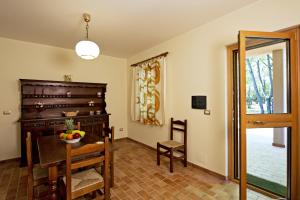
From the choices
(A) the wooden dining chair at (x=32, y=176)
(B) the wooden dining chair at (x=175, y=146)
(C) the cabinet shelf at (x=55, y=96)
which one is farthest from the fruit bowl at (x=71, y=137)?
(C) the cabinet shelf at (x=55, y=96)

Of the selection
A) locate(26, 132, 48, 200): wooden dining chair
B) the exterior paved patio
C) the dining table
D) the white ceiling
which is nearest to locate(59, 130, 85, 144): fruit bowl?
the dining table

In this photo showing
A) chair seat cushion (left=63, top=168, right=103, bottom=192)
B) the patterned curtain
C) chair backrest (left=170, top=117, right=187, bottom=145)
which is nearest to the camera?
chair seat cushion (left=63, top=168, right=103, bottom=192)

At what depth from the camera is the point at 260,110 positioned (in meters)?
1.93

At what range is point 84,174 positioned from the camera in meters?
1.78

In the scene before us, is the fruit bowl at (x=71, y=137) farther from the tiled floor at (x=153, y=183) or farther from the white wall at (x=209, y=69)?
the white wall at (x=209, y=69)

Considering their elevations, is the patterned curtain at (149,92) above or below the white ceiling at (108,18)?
below

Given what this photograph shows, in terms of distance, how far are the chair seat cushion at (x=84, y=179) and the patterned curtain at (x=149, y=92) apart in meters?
2.01

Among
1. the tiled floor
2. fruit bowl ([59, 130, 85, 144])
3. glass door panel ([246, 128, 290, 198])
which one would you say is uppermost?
fruit bowl ([59, 130, 85, 144])

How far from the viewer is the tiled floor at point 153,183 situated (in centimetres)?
211

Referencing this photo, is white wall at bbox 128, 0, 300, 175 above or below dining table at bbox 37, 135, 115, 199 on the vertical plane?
above

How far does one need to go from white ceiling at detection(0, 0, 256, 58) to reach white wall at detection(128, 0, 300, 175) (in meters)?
0.20

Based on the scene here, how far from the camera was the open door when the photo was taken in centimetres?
177

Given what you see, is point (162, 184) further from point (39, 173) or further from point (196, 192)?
point (39, 173)

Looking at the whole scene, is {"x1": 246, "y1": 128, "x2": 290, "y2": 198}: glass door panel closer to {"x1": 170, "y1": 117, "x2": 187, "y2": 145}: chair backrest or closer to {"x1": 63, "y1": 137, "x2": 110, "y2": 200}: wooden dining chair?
{"x1": 170, "y1": 117, "x2": 187, "y2": 145}: chair backrest
